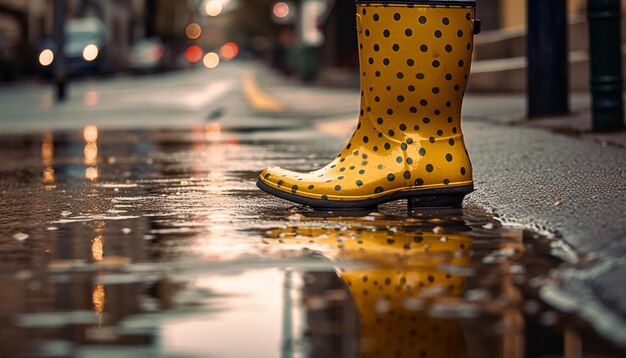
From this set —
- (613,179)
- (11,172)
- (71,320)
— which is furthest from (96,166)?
(71,320)

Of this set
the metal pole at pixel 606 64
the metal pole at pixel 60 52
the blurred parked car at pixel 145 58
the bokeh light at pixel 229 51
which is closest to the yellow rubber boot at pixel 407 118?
the metal pole at pixel 606 64

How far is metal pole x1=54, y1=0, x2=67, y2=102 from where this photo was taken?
21.5 meters

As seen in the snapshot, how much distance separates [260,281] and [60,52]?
18.8 metres

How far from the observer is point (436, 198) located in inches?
206

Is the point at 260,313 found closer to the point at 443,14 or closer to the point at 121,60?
the point at 443,14

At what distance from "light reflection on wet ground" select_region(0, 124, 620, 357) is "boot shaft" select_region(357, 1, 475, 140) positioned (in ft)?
1.17

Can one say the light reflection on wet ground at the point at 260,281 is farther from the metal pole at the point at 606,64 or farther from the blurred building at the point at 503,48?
the blurred building at the point at 503,48

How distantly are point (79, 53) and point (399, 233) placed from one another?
117 feet

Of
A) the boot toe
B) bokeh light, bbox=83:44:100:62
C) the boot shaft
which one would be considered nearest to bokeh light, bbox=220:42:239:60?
bokeh light, bbox=83:44:100:62

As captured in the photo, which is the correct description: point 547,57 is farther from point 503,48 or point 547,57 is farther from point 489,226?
point 503,48

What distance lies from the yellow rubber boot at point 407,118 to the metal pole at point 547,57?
16.6ft

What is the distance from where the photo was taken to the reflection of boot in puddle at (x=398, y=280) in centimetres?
290

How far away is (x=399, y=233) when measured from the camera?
4.61 m

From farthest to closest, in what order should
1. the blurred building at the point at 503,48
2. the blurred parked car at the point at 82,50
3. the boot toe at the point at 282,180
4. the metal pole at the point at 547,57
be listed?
the blurred parked car at the point at 82,50, the blurred building at the point at 503,48, the metal pole at the point at 547,57, the boot toe at the point at 282,180
